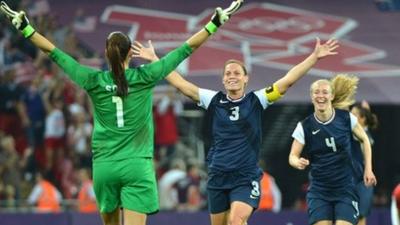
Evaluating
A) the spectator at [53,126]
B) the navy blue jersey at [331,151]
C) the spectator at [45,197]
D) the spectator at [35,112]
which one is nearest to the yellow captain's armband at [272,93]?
the navy blue jersey at [331,151]

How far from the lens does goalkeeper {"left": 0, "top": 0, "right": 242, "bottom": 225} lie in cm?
1030

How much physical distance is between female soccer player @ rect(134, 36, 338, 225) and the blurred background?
30.0ft

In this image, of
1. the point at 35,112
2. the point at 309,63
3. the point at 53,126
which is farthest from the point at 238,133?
the point at 35,112

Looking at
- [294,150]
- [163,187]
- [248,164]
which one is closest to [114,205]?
[248,164]

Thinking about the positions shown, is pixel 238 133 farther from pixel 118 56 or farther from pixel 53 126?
pixel 53 126

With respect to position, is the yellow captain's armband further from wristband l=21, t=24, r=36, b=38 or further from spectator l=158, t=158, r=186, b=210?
spectator l=158, t=158, r=186, b=210

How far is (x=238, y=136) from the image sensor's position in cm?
1213

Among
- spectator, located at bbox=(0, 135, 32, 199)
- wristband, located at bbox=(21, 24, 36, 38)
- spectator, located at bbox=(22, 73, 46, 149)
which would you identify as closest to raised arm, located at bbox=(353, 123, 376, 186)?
wristband, located at bbox=(21, 24, 36, 38)

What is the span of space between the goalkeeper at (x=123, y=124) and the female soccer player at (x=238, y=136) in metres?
1.54

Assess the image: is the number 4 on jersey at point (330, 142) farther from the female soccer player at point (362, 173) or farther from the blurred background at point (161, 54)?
the blurred background at point (161, 54)

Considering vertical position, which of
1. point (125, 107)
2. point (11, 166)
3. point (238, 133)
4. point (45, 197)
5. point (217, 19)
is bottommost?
point (45, 197)

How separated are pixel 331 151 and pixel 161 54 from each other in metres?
9.14

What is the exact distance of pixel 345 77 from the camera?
13.3 metres

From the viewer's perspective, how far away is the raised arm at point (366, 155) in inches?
494
